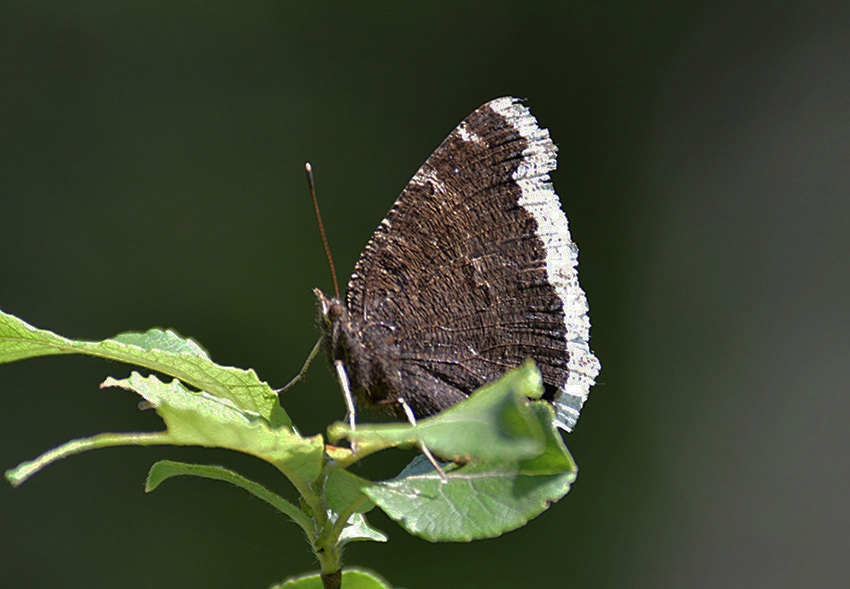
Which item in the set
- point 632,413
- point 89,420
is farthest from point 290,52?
point 632,413

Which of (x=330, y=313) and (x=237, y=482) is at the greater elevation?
(x=330, y=313)

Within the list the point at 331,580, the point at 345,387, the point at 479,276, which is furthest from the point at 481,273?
the point at 331,580

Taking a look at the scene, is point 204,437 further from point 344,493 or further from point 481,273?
point 481,273

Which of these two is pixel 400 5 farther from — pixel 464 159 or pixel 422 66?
pixel 464 159

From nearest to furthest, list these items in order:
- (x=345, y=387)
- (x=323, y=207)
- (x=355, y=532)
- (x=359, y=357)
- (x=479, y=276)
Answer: (x=355, y=532)
(x=345, y=387)
(x=359, y=357)
(x=479, y=276)
(x=323, y=207)

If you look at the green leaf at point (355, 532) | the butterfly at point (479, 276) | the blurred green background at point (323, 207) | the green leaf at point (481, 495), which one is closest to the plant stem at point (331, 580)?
the green leaf at point (355, 532)

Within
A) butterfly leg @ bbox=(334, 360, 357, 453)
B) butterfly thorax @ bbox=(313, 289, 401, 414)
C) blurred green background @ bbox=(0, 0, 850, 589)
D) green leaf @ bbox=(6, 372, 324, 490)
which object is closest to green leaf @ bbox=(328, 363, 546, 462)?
green leaf @ bbox=(6, 372, 324, 490)
